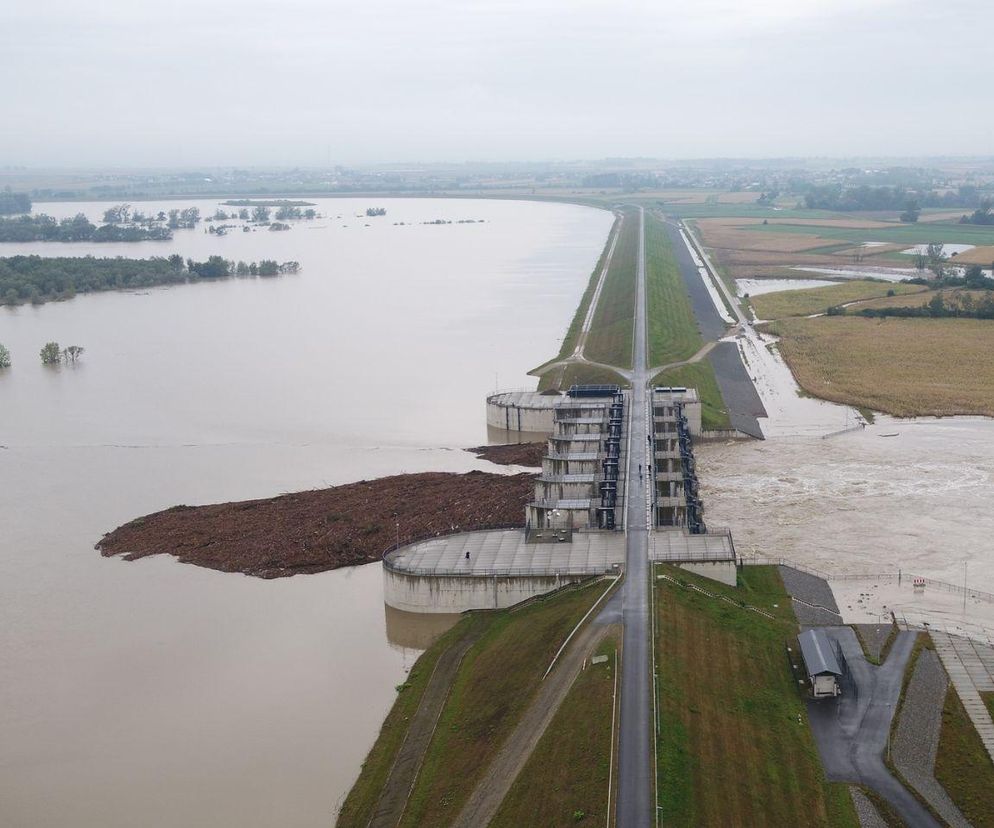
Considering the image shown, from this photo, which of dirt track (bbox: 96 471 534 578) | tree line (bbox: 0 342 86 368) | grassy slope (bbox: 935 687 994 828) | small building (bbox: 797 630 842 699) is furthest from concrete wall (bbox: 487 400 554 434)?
tree line (bbox: 0 342 86 368)

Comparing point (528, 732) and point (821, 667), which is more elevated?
point (821, 667)

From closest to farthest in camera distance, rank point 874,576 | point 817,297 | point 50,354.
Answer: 1. point 874,576
2. point 50,354
3. point 817,297

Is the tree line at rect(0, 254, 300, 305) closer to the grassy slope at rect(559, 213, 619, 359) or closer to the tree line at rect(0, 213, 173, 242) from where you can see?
the grassy slope at rect(559, 213, 619, 359)

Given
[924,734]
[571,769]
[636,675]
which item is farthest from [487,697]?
[924,734]

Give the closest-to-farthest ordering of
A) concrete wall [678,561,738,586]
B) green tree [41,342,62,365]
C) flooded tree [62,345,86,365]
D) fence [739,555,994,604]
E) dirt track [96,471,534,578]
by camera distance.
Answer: fence [739,555,994,604], concrete wall [678,561,738,586], dirt track [96,471,534,578], green tree [41,342,62,365], flooded tree [62,345,86,365]

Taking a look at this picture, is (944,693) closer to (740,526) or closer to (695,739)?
(695,739)

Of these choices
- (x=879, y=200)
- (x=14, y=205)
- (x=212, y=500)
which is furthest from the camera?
(x=14, y=205)

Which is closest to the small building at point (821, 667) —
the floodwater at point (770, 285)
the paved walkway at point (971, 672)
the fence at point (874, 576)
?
the paved walkway at point (971, 672)

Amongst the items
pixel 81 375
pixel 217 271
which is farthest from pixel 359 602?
pixel 217 271

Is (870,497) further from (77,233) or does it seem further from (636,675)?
(77,233)
